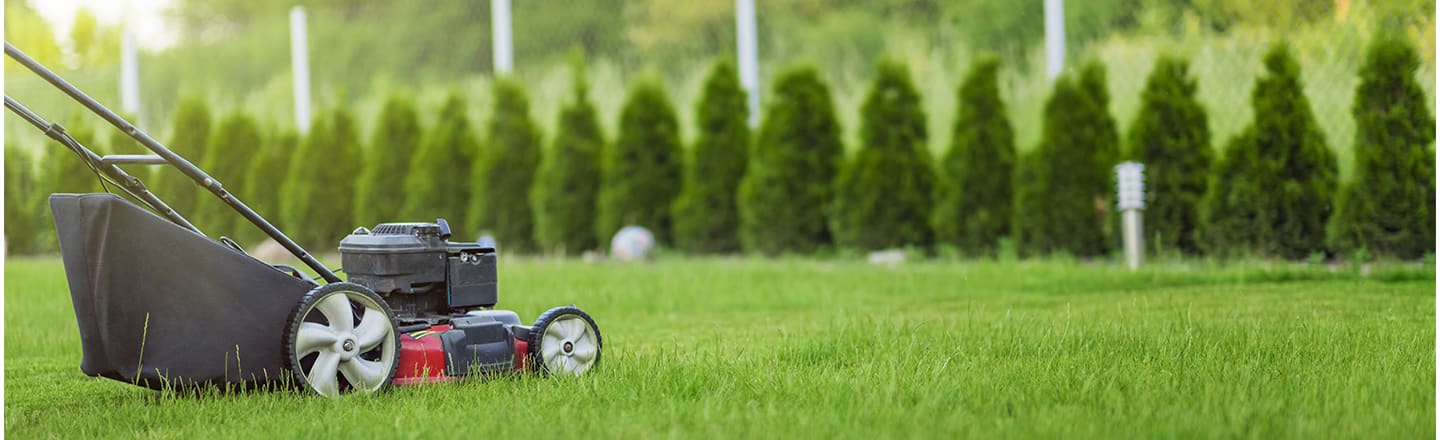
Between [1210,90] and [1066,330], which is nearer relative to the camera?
[1066,330]

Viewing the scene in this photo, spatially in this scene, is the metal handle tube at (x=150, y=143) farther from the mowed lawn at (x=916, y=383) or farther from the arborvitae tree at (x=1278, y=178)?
the arborvitae tree at (x=1278, y=178)

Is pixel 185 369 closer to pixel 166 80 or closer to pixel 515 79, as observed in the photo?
pixel 515 79

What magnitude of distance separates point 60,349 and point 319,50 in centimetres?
1797

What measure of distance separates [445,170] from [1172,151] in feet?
18.3

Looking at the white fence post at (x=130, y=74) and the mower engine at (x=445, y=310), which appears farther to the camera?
the white fence post at (x=130, y=74)

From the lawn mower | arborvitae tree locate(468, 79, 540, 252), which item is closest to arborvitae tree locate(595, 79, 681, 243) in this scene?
arborvitae tree locate(468, 79, 540, 252)

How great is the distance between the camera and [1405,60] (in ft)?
24.1

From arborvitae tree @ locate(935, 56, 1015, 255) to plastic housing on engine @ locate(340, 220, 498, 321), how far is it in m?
5.31

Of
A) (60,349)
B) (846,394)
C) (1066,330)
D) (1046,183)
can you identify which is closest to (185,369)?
(846,394)

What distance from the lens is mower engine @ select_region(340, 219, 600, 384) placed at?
11.8ft

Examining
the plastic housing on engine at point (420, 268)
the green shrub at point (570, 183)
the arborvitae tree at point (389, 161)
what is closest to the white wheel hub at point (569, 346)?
the plastic housing on engine at point (420, 268)

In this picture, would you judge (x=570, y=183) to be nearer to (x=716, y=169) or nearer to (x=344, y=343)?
(x=716, y=169)

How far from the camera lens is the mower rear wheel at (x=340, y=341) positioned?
3.27 meters

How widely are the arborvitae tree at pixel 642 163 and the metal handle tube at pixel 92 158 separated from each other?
22.2ft
